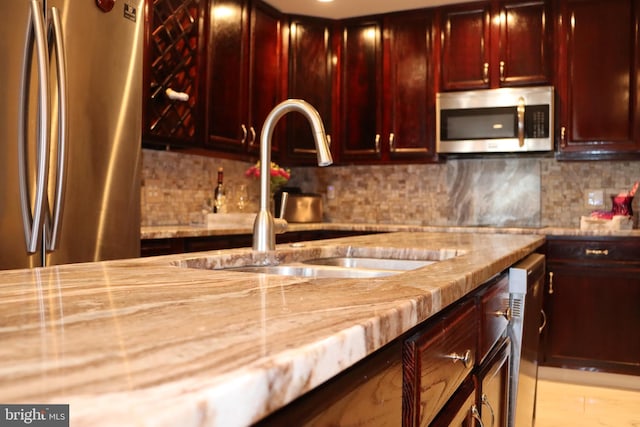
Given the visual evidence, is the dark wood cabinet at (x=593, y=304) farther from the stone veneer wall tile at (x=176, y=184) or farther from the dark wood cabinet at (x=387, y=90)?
the stone veneer wall tile at (x=176, y=184)

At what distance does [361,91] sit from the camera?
416 centimetres

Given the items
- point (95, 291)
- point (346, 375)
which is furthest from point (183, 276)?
point (346, 375)

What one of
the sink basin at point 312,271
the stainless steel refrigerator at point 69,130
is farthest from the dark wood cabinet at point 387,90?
the sink basin at point 312,271

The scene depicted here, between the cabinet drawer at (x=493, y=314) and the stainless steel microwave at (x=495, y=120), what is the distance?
2.36 metres

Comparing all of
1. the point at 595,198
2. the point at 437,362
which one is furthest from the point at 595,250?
the point at 437,362

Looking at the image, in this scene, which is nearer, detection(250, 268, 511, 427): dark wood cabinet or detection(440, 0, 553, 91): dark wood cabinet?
detection(250, 268, 511, 427): dark wood cabinet

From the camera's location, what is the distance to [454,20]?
3.90 m

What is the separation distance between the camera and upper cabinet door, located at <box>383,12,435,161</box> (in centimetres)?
397

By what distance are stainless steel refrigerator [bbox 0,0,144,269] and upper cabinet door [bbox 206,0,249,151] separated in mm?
915

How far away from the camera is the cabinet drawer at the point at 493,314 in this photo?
45.7 inches

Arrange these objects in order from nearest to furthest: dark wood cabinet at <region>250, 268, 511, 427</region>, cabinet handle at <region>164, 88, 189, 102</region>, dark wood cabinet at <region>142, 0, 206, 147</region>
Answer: dark wood cabinet at <region>250, 268, 511, 427</region> < dark wood cabinet at <region>142, 0, 206, 147</region> < cabinet handle at <region>164, 88, 189, 102</region>

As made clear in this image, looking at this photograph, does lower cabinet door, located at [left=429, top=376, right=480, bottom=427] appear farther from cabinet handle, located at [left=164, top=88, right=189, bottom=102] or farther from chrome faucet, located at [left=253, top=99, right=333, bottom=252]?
cabinet handle, located at [left=164, top=88, right=189, bottom=102]

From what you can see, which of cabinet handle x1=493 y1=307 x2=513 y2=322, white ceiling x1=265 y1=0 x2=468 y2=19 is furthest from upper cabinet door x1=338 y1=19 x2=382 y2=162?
cabinet handle x1=493 y1=307 x2=513 y2=322

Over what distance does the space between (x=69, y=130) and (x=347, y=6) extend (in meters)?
2.47
